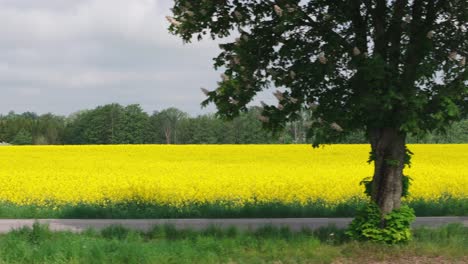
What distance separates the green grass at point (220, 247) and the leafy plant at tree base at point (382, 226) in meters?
0.18

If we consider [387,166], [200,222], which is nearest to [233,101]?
[387,166]

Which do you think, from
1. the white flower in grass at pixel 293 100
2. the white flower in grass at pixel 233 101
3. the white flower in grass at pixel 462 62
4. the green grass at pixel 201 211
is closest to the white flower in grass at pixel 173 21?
the white flower in grass at pixel 233 101

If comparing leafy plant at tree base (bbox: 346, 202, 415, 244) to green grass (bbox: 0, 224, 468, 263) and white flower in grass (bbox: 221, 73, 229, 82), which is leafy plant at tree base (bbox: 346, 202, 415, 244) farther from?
white flower in grass (bbox: 221, 73, 229, 82)

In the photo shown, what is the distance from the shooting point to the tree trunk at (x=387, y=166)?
10.1 meters

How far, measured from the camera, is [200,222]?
1337cm

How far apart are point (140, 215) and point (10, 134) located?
315 ft

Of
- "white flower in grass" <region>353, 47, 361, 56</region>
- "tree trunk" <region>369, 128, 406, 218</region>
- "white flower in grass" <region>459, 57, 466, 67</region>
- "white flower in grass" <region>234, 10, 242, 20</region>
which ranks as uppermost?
"white flower in grass" <region>234, 10, 242, 20</region>

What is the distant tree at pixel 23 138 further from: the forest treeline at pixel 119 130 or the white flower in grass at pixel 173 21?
the white flower in grass at pixel 173 21

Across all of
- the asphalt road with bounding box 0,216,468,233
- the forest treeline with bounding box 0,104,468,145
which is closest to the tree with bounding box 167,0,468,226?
the asphalt road with bounding box 0,216,468,233

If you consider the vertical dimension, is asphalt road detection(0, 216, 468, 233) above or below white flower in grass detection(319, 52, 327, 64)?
below

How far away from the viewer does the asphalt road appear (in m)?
12.6

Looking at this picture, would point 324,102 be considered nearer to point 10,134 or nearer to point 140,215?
point 140,215

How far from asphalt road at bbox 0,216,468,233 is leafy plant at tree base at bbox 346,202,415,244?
2204 mm

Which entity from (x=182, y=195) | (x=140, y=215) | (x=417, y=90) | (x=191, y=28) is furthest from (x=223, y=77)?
(x=182, y=195)
